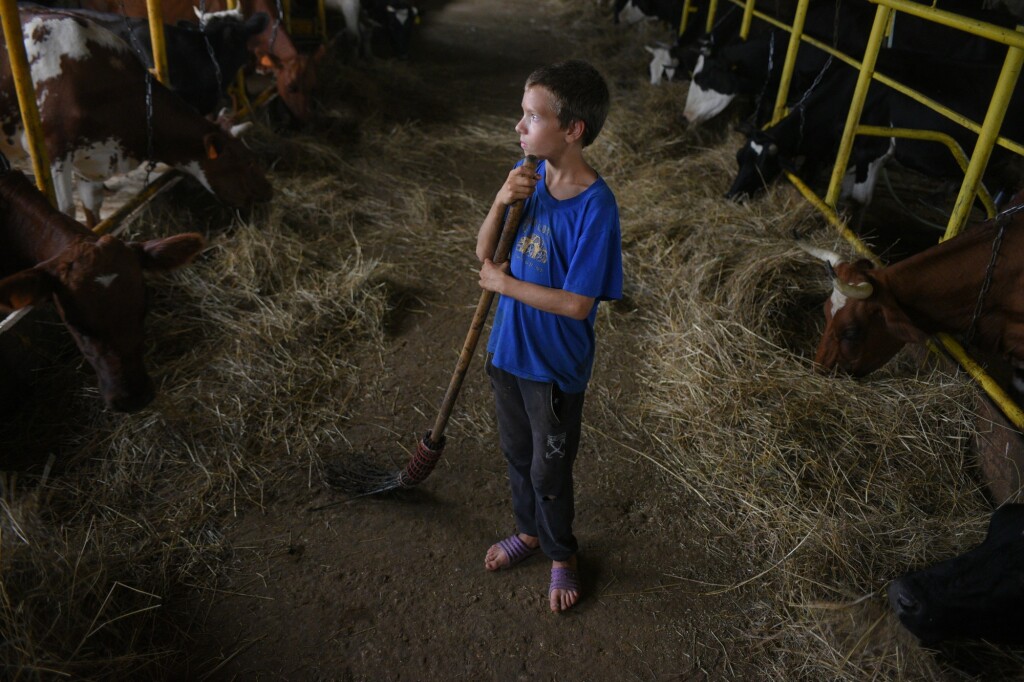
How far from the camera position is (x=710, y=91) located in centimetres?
671

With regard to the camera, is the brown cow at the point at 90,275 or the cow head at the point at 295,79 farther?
the cow head at the point at 295,79

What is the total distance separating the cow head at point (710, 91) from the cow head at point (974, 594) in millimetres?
5202

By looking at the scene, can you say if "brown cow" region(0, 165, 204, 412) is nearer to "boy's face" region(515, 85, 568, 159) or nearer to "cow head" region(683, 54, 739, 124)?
"boy's face" region(515, 85, 568, 159)

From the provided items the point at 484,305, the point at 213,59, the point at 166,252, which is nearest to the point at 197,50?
the point at 213,59

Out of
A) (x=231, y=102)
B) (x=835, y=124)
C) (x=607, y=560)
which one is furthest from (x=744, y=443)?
(x=231, y=102)

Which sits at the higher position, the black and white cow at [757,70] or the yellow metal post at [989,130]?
the yellow metal post at [989,130]

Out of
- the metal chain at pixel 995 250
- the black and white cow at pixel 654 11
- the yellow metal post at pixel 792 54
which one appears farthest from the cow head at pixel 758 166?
the black and white cow at pixel 654 11

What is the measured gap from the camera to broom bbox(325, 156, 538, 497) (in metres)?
2.28

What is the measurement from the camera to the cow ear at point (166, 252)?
3.06 metres

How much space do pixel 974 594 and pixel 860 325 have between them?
4.90 ft

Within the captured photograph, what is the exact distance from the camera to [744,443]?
3107 millimetres

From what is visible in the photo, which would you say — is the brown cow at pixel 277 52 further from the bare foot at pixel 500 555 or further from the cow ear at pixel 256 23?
the bare foot at pixel 500 555

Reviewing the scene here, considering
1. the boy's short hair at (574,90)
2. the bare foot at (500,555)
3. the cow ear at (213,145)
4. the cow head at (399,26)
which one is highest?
the boy's short hair at (574,90)

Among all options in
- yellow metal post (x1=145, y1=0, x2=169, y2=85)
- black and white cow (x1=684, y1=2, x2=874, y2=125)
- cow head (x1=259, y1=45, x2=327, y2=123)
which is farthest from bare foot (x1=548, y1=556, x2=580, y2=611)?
cow head (x1=259, y1=45, x2=327, y2=123)
